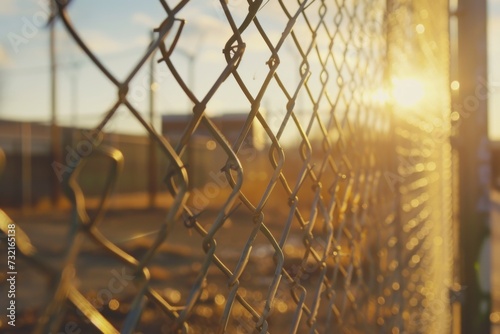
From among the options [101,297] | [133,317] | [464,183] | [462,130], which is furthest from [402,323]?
[101,297]

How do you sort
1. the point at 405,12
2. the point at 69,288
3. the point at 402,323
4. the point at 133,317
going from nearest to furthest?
the point at 69,288 → the point at 133,317 → the point at 402,323 → the point at 405,12

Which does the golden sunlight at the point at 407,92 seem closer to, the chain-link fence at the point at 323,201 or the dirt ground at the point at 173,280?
the chain-link fence at the point at 323,201

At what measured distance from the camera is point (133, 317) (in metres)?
0.62

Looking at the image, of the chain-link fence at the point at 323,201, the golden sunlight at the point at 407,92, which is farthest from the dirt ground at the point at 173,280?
the golden sunlight at the point at 407,92

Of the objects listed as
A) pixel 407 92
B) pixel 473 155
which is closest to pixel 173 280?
pixel 407 92

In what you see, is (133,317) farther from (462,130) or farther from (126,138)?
(126,138)

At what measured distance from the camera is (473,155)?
257cm

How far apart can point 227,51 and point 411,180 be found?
231 cm

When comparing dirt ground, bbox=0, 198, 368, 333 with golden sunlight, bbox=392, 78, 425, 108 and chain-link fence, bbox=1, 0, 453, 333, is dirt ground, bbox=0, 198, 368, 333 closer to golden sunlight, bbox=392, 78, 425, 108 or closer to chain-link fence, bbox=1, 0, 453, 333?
chain-link fence, bbox=1, 0, 453, 333

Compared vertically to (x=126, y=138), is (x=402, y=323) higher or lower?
lower

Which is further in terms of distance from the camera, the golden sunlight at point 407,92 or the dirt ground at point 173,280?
the dirt ground at point 173,280

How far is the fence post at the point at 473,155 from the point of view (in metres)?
2.50

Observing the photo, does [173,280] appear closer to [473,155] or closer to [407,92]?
[407,92]

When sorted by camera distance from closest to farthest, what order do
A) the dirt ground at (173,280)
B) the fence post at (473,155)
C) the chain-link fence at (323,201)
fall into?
1. the chain-link fence at (323,201)
2. the fence post at (473,155)
3. the dirt ground at (173,280)
